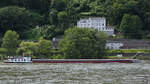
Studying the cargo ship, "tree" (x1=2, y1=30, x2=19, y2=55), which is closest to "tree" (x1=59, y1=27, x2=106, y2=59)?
the cargo ship

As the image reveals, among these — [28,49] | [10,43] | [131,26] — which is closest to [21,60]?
[28,49]

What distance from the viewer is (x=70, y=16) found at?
131875 mm

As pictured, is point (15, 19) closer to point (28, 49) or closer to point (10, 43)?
point (10, 43)

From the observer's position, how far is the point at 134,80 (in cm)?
5475

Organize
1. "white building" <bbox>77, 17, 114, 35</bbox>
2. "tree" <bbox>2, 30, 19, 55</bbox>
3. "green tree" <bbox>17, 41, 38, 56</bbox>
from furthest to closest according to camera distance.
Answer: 1. "white building" <bbox>77, 17, 114, 35</bbox>
2. "tree" <bbox>2, 30, 19, 55</bbox>
3. "green tree" <bbox>17, 41, 38, 56</bbox>

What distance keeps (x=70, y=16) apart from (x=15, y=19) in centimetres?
1477

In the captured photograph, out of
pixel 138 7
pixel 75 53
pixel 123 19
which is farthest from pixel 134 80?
pixel 138 7

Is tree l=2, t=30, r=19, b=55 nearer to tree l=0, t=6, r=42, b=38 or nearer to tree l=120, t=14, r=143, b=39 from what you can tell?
tree l=0, t=6, r=42, b=38

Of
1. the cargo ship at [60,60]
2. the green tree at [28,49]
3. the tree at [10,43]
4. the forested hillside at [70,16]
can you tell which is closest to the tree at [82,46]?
the cargo ship at [60,60]

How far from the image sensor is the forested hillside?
125 metres

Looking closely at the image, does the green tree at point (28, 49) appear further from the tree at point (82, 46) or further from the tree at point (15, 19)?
the tree at point (15, 19)

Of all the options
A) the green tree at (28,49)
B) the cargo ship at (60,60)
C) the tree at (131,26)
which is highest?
the tree at (131,26)

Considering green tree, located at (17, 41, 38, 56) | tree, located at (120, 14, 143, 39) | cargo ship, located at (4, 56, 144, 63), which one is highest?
tree, located at (120, 14, 143, 39)

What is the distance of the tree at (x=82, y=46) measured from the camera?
101 meters
